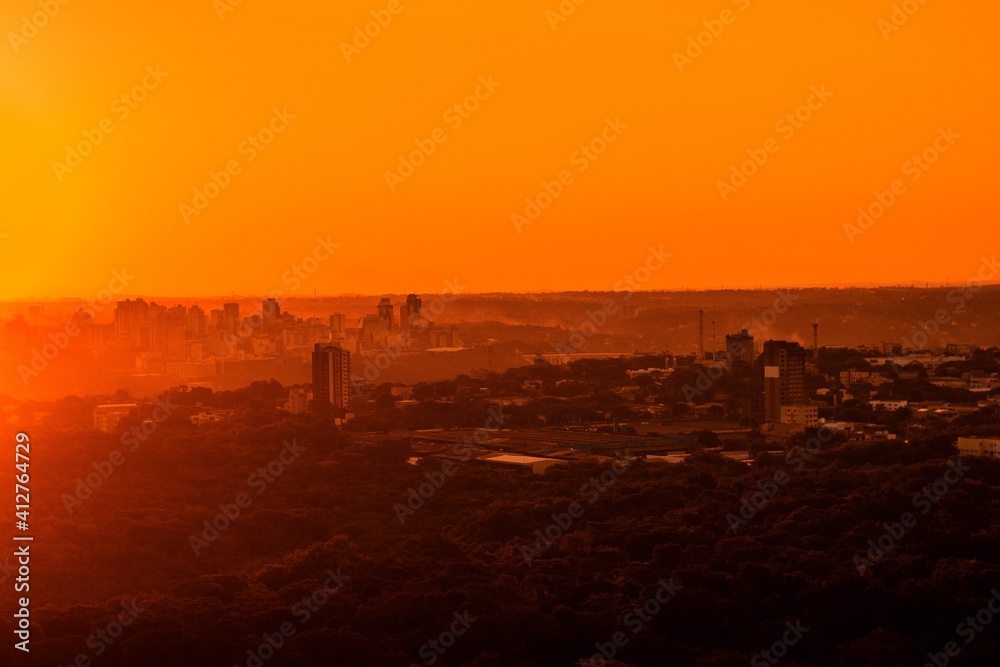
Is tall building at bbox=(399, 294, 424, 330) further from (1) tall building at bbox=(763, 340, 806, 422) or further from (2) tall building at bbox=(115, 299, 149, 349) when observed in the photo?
(1) tall building at bbox=(763, 340, 806, 422)

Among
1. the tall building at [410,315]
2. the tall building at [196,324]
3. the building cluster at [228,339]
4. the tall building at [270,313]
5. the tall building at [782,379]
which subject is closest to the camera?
the tall building at [782,379]

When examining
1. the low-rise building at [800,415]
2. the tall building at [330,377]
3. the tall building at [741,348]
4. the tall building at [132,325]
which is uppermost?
the tall building at [132,325]

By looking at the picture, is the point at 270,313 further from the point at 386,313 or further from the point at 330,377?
the point at 330,377

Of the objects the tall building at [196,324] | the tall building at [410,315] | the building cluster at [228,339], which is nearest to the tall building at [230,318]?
the building cluster at [228,339]

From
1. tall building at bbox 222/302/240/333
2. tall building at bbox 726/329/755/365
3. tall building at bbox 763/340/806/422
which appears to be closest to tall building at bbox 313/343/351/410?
tall building at bbox 763/340/806/422

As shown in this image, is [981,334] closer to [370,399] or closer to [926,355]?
[926,355]

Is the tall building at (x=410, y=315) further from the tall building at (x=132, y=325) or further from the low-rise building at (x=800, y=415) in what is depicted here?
the low-rise building at (x=800, y=415)
